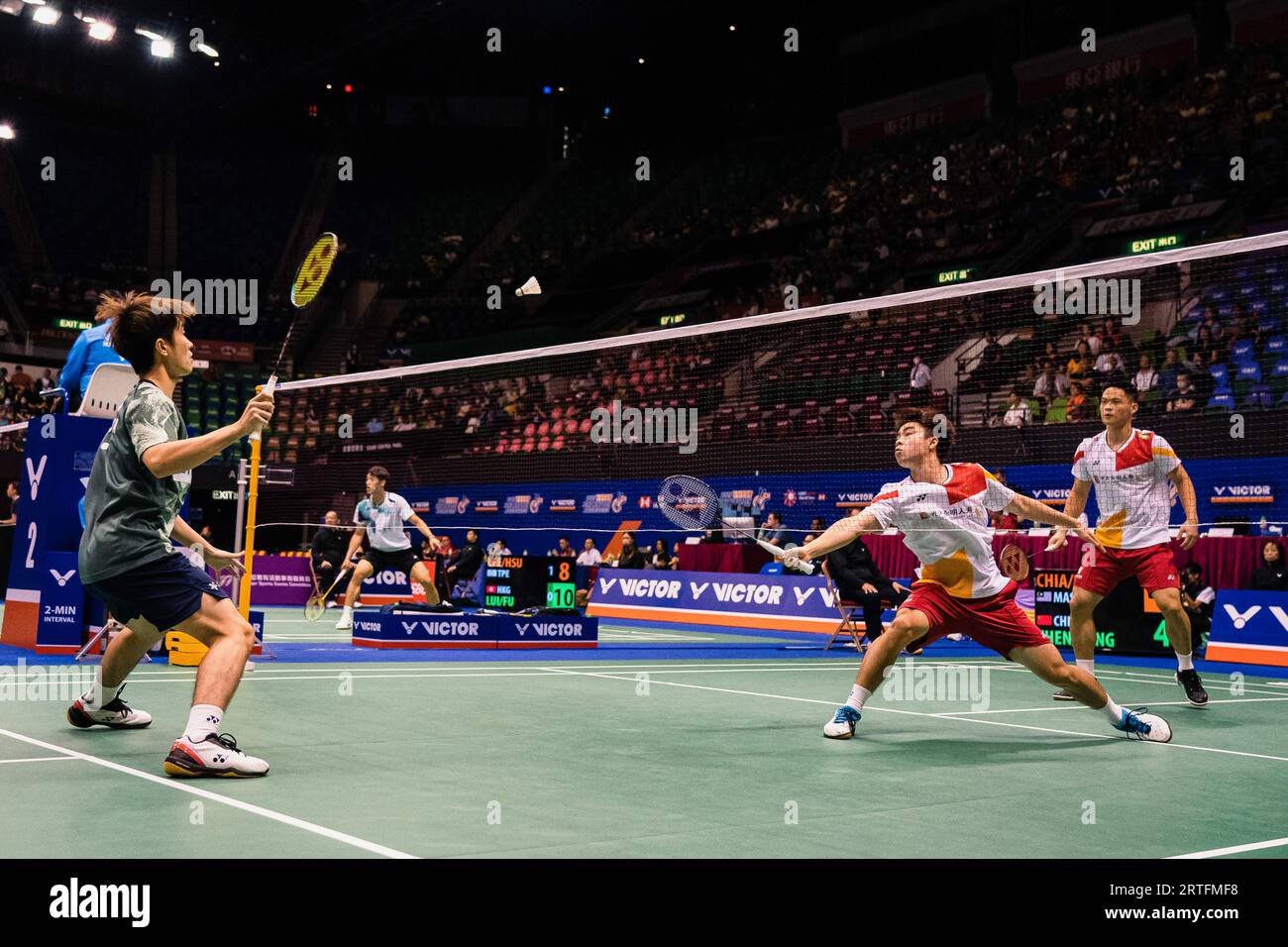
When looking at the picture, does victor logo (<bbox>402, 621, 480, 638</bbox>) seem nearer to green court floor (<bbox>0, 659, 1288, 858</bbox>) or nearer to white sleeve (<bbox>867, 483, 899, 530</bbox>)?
green court floor (<bbox>0, 659, 1288, 858</bbox>)

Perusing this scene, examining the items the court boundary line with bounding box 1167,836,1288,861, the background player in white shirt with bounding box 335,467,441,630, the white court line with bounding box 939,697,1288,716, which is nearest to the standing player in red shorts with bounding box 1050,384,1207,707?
the white court line with bounding box 939,697,1288,716

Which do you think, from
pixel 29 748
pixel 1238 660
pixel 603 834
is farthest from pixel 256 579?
pixel 603 834

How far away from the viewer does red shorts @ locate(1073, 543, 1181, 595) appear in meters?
9.65

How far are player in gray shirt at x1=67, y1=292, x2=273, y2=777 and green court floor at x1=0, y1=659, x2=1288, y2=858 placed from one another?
0.29 m

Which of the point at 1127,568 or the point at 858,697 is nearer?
the point at 858,697

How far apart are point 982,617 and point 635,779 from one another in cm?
265

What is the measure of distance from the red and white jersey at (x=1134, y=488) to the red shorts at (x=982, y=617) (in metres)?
2.40

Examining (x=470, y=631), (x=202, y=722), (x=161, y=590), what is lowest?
(x=470, y=631)

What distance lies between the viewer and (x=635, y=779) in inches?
234

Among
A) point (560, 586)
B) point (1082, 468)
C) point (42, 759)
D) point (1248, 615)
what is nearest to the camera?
point (42, 759)

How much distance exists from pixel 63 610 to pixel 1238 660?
476 inches
